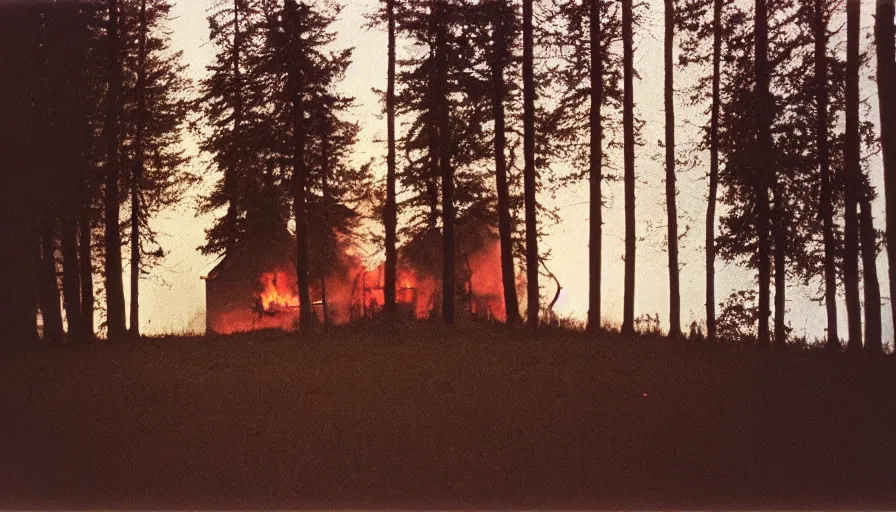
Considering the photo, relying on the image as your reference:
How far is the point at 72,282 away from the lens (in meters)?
27.2

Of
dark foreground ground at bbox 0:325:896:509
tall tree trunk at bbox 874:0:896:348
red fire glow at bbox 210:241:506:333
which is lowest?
dark foreground ground at bbox 0:325:896:509

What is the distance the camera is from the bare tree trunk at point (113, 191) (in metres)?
26.9

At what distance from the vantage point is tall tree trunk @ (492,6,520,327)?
27844mm

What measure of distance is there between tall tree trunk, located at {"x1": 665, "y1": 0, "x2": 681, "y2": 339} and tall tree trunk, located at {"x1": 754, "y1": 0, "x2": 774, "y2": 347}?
2.73m

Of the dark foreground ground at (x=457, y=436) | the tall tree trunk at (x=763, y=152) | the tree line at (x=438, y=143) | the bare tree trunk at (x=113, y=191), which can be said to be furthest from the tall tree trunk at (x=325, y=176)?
the dark foreground ground at (x=457, y=436)

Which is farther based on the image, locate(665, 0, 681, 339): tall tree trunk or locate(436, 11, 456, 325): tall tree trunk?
locate(436, 11, 456, 325): tall tree trunk

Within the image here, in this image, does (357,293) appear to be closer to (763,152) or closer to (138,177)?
(138,177)

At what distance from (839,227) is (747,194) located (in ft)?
9.44

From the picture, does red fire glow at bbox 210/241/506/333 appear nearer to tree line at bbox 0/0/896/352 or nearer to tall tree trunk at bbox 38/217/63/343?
tree line at bbox 0/0/896/352

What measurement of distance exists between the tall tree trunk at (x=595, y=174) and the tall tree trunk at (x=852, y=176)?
686cm

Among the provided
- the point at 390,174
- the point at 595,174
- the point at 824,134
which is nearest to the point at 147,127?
the point at 390,174

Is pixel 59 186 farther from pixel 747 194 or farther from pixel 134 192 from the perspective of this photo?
pixel 747 194

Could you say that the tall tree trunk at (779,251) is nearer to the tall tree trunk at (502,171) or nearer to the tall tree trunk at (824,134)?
the tall tree trunk at (824,134)

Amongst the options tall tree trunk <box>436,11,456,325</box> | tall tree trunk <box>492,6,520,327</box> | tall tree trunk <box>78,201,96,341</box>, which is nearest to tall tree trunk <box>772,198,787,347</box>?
tall tree trunk <box>492,6,520,327</box>
